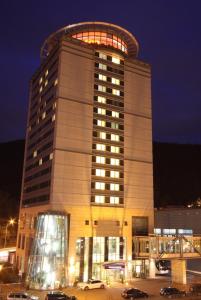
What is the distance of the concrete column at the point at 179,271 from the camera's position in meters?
56.4

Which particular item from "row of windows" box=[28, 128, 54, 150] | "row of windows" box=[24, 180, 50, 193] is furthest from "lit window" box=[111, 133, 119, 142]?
"row of windows" box=[24, 180, 50, 193]

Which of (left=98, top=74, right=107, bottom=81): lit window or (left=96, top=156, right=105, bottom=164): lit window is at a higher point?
(left=98, top=74, right=107, bottom=81): lit window

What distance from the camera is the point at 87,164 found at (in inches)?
2557

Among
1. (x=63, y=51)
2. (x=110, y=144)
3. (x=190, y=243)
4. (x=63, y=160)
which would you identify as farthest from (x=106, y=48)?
(x=190, y=243)

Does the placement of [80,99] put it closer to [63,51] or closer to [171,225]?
[63,51]

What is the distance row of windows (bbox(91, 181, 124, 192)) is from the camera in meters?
65.1

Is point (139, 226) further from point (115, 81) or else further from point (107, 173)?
point (115, 81)

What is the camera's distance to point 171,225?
88562mm

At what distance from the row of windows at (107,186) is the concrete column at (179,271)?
61.1 feet

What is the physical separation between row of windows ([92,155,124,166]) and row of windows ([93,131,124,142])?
4.35m

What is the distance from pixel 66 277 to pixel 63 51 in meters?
46.2

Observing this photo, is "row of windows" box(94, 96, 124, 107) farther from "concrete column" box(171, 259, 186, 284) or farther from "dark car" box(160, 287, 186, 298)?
"dark car" box(160, 287, 186, 298)

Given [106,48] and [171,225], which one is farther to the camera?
[171,225]

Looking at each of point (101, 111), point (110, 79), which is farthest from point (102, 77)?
point (101, 111)
